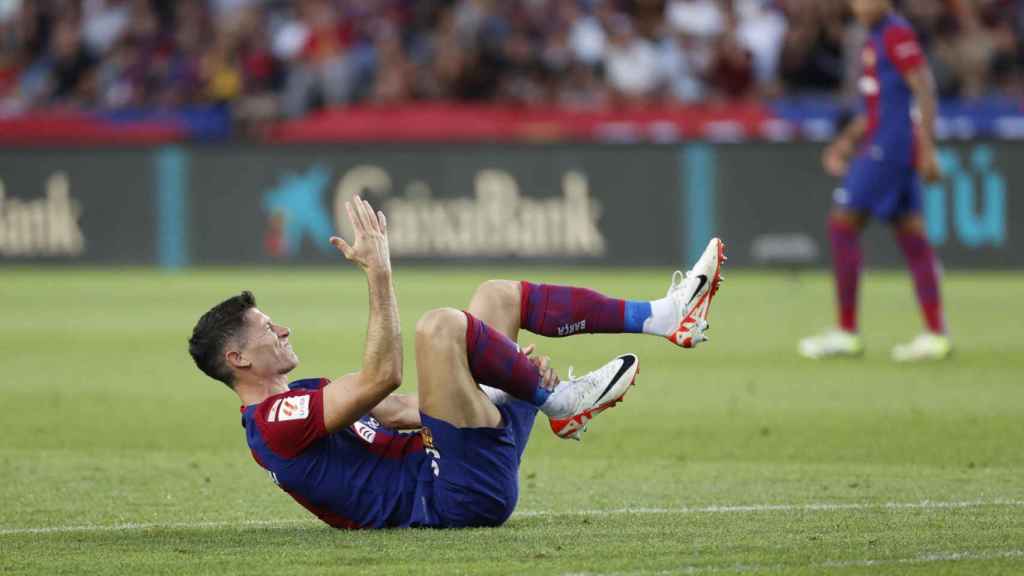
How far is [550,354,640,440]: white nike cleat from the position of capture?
711 centimetres

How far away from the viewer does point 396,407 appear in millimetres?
7379

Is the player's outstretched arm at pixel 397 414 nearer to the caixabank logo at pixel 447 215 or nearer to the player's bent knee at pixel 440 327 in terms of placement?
the player's bent knee at pixel 440 327

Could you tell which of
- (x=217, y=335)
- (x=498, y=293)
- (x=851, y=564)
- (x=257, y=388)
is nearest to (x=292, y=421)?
(x=257, y=388)

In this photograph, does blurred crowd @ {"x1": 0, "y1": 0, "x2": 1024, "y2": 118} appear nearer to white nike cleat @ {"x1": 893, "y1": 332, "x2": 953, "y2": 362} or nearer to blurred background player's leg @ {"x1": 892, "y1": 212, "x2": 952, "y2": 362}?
blurred background player's leg @ {"x1": 892, "y1": 212, "x2": 952, "y2": 362}

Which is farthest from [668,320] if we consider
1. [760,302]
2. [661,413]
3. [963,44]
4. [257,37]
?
[257,37]

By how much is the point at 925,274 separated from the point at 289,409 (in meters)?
7.65

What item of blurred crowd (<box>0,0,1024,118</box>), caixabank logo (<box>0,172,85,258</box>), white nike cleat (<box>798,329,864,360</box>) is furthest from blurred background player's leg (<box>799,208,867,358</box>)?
caixabank logo (<box>0,172,85,258</box>)

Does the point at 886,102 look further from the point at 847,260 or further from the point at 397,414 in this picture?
the point at 397,414

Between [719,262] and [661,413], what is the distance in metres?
3.50

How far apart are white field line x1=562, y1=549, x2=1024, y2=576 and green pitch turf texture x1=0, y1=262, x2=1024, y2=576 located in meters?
0.02

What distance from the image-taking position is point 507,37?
79.4ft

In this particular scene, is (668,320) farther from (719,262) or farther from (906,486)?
(906,486)

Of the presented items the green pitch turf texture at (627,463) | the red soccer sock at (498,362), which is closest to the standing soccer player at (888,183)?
the green pitch turf texture at (627,463)

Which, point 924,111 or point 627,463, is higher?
point 924,111
